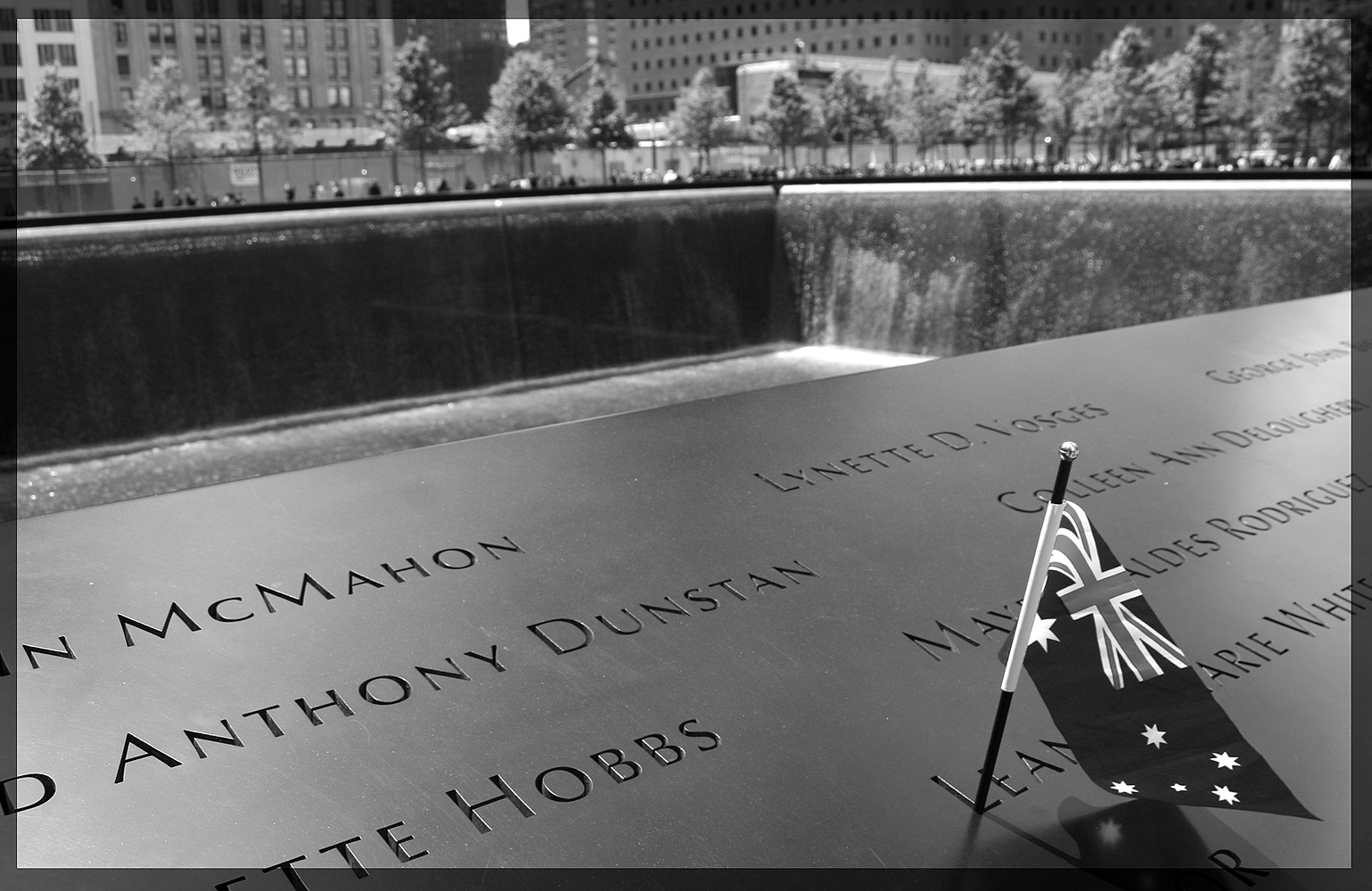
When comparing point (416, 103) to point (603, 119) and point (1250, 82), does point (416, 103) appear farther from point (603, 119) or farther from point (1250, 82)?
point (1250, 82)

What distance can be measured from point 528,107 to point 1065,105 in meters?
12.5

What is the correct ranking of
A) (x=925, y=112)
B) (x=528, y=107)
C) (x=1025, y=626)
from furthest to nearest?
(x=528, y=107)
(x=925, y=112)
(x=1025, y=626)

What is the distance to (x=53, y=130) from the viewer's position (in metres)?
19.7

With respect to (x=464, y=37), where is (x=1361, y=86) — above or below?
below

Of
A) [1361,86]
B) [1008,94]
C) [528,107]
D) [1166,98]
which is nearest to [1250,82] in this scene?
[1166,98]

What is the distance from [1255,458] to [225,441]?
821 cm

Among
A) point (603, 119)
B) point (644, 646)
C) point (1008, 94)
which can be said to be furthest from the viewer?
point (603, 119)

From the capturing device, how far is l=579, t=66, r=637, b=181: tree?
94.2 ft

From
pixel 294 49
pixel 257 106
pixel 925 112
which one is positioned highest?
pixel 294 49

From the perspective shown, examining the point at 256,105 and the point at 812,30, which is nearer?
the point at 256,105

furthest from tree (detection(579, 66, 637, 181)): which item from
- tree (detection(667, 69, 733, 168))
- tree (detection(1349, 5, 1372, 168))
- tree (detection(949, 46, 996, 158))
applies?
tree (detection(1349, 5, 1372, 168))

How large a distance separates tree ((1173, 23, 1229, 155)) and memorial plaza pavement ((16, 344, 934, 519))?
15.0m

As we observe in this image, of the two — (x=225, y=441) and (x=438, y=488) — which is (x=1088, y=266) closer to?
(x=225, y=441)

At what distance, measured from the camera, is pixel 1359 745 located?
2.30 m
